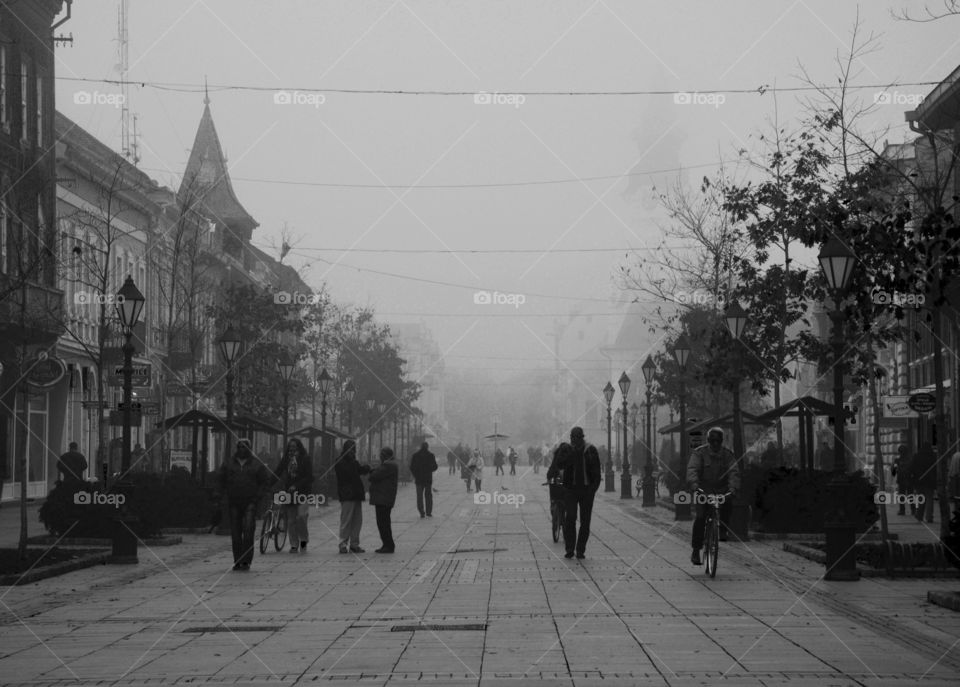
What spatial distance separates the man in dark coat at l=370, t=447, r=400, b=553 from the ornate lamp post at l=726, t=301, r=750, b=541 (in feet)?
18.9

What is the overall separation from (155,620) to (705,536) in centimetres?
722

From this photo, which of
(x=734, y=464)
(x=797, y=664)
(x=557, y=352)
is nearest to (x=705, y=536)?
(x=734, y=464)

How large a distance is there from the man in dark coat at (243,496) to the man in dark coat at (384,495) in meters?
3.16

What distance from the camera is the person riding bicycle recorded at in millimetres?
18500

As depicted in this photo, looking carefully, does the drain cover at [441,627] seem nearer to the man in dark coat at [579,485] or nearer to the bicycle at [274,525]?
the man in dark coat at [579,485]

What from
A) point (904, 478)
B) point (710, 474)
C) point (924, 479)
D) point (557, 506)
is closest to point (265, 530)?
point (557, 506)

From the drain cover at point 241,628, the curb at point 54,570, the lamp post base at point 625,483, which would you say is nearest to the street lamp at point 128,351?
the curb at point 54,570

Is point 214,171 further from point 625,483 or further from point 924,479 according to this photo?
point 924,479

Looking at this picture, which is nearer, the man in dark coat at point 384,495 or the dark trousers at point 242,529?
the dark trousers at point 242,529

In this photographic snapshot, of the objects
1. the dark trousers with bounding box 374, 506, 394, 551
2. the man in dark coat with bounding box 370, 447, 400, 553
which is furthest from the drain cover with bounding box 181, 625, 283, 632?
the dark trousers with bounding box 374, 506, 394, 551

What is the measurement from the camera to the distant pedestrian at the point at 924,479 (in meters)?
34.2

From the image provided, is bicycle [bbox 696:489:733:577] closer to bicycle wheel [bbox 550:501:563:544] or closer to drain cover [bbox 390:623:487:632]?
drain cover [bbox 390:623:487:632]

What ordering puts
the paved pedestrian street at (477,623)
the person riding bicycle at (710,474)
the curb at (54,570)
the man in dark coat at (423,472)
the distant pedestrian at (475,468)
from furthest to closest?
the distant pedestrian at (475,468) < the man in dark coat at (423,472) < the person riding bicycle at (710,474) < the curb at (54,570) < the paved pedestrian street at (477,623)

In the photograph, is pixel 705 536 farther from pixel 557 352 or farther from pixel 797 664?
pixel 557 352
